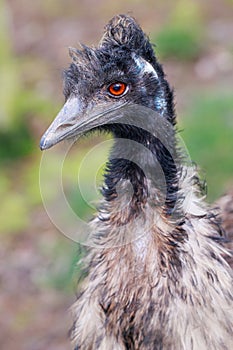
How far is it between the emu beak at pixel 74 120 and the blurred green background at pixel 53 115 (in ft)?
4.03

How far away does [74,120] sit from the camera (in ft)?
13.2

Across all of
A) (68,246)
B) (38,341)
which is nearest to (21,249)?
(68,246)

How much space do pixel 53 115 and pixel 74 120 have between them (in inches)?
238

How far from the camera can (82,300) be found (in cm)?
456

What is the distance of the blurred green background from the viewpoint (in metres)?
7.51

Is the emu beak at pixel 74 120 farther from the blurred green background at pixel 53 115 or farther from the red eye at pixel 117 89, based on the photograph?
the blurred green background at pixel 53 115

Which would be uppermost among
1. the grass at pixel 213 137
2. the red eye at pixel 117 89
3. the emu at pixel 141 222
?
the grass at pixel 213 137

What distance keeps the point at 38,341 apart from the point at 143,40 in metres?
3.71

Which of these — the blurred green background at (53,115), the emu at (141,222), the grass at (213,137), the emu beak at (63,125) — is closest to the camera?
the emu beak at (63,125)

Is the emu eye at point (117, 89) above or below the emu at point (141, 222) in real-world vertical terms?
above

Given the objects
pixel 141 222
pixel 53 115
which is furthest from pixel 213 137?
pixel 141 222

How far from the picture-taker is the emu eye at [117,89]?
407cm

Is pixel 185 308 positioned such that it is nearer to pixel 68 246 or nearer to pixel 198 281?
pixel 198 281

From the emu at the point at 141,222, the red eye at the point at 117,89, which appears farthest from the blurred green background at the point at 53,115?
the red eye at the point at 117,89
